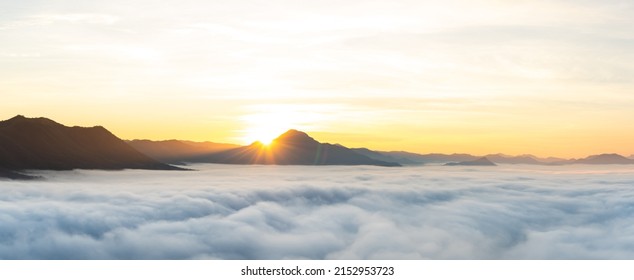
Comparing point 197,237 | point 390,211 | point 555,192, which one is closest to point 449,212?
point 390,211

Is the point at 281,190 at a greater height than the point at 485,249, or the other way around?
the point at 281,190

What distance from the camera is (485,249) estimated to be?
134m

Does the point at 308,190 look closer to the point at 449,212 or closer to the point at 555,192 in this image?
the point at 449,212

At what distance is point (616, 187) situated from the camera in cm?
19575

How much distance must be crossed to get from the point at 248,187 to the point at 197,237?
6844 centimetres

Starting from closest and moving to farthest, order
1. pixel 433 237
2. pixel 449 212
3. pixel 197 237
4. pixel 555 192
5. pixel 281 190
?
pixel 197 237, pixel 433 237, pixel 449 212, pixel 281 190, pixel 555 192

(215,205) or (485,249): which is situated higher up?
(215,205)

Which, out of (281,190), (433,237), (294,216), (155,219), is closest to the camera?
(155,219)

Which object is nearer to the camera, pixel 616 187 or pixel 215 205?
pixel 215 205

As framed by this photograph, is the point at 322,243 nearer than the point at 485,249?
Yes

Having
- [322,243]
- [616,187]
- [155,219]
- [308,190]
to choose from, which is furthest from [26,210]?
[616,187]

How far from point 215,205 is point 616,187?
137685 mm

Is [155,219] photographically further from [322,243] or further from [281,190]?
[281,190]

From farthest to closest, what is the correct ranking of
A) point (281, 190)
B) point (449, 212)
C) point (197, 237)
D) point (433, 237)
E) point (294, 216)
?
point (281, 190) < point (449, 212) < point (294, 216) < point (433, 237) < point (197, 237)
